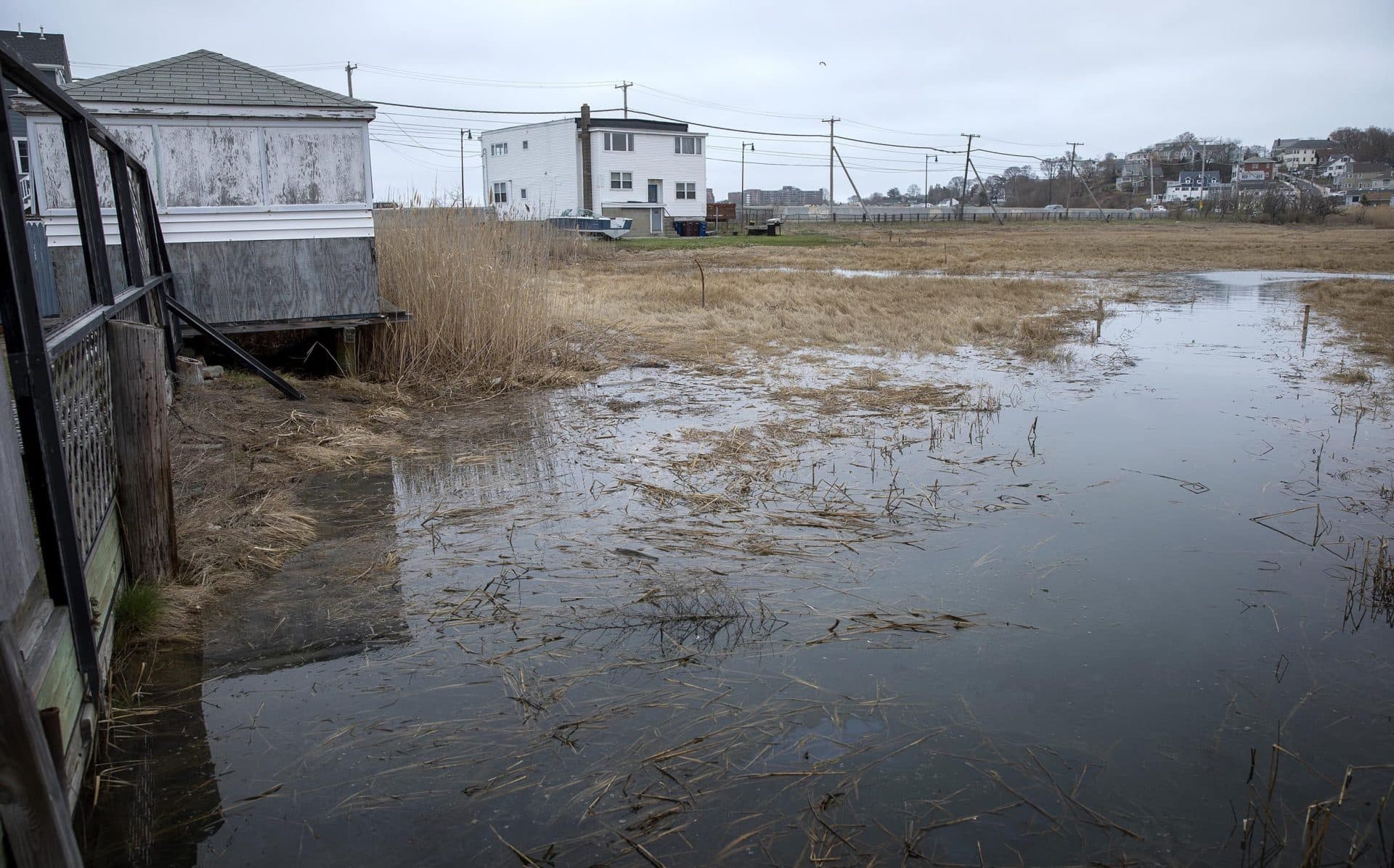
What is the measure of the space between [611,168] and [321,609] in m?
50.4

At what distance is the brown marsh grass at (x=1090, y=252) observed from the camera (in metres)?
28.9

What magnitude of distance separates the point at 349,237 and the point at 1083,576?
27.1 feet

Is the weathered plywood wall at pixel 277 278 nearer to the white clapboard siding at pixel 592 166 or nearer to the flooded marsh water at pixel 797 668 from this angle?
the flooded marsh water at pixel 797 668

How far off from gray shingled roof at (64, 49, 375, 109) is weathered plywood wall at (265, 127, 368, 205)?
11.8 inches

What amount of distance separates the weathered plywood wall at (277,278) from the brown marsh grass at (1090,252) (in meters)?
18.9

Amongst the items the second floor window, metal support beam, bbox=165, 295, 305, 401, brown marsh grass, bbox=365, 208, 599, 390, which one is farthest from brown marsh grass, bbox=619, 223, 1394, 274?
metal support beam, bbox=165, 295, 305, 401

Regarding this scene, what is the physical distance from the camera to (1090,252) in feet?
120

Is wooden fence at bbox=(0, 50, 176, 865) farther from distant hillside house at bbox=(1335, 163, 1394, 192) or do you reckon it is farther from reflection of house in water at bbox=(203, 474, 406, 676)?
distant hillside house at bbox=(1335, 163, 1394, 192)

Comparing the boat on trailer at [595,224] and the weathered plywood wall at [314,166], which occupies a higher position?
the weathered plywood wall at [314,166]

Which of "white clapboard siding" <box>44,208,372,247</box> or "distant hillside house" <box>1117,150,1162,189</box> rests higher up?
"distant hillside house" <box>1117,150,1162,189</box>

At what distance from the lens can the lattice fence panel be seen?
3.53m

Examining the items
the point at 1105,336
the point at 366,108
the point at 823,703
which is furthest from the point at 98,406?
the point at 1105,336

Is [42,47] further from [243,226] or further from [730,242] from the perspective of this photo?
[243,226]

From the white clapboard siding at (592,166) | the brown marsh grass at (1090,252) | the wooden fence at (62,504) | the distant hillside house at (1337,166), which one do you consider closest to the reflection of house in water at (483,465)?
the wooden fence at (62,504)
